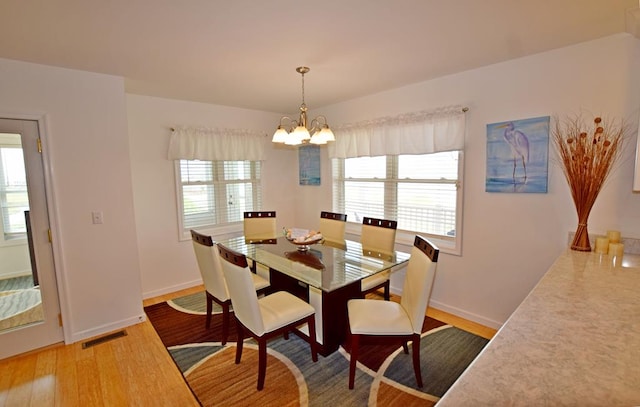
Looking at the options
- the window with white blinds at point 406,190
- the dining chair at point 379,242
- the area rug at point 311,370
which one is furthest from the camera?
the window with white blinds at point 406,190

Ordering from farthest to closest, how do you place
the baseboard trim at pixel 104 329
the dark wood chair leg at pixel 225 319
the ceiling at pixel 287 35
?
the baseboard trim at pixel 104 329 < the dark wood chair leg at pixel 225 319 < the ceiling at pixel 287 35

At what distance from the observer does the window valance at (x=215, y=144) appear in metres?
3.68

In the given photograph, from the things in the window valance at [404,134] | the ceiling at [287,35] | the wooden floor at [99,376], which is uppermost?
the ceiling at [287,35]

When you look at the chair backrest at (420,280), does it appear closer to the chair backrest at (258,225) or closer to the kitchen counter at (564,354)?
the kitchen counter at (564,354)

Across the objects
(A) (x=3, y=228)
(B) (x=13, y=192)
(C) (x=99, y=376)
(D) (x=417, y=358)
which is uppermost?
(B) (x=13, y=192)

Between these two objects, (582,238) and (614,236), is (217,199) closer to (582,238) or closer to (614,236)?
(582,238)

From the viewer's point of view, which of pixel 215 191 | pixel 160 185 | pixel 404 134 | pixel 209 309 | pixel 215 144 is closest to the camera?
pixel 209 309

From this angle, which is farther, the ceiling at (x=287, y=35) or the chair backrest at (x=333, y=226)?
the chair backrest at (x=333, y=226)

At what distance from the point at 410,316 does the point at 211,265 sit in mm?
1617

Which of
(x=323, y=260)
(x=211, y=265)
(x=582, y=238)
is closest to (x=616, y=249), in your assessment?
(x=582, y=238)

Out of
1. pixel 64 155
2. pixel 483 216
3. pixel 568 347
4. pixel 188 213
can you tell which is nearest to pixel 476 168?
pixel 483 216

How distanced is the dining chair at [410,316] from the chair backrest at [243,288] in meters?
0.65

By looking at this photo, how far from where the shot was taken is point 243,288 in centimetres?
197

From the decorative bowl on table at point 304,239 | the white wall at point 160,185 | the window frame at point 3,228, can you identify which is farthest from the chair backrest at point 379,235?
the window frame at point 3,228
